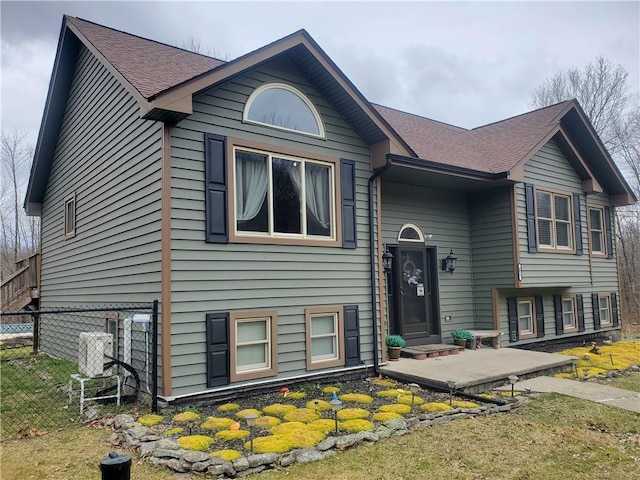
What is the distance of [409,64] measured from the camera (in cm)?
4444

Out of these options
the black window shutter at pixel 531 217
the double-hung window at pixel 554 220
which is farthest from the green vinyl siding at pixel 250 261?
the double-hung window at pixel 554 220

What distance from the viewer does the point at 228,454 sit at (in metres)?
4.30

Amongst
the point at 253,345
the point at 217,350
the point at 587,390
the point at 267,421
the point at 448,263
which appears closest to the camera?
the point at 267,421

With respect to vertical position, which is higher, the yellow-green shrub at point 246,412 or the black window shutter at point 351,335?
the black window shutter at point 351,335

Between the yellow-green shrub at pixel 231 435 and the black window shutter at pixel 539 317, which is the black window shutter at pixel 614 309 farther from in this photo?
the yellow-green shrub at pixel 231 435

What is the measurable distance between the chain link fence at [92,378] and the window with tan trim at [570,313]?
33.8 feet

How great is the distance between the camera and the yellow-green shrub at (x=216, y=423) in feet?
16.9

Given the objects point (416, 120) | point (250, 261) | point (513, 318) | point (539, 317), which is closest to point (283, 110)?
point (250, 261)

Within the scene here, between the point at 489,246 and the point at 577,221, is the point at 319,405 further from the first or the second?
the point at 577,221

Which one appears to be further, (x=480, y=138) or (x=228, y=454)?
(x=480, y=138)

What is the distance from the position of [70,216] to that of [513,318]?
32.3ft

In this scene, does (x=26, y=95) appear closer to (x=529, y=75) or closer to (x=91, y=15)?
(x=91, y=15)

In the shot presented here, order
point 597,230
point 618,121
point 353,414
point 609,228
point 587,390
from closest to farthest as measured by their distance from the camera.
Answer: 1. point 353,414
2. point 587,390
3. point 597,230
4. point 609,228
5. point 618,121

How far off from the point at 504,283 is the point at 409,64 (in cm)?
3852
